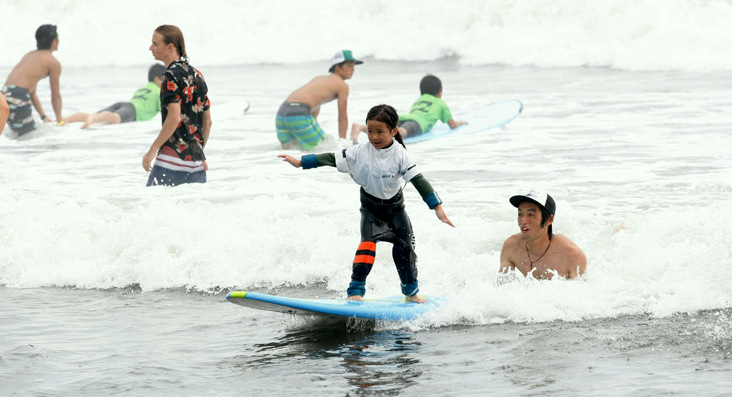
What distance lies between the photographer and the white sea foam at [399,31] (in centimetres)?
2048

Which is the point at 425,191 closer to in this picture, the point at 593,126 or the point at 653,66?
the point at 593,126

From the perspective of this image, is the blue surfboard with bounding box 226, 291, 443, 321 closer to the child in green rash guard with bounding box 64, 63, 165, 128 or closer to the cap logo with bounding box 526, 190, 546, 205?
the cap logo with bounding box 526, 190, 546, 205

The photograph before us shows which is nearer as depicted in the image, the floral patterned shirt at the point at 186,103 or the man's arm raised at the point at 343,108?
the floral patterned shirt at the point at 186,103

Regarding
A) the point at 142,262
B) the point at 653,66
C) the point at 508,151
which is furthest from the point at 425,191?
the point at 653,66

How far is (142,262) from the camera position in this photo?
6.73 m

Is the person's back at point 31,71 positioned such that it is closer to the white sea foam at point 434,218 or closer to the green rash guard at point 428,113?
the white sea foam at point 434,218

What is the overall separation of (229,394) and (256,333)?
3.32ft

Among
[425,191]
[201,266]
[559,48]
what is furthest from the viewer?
[559,48]

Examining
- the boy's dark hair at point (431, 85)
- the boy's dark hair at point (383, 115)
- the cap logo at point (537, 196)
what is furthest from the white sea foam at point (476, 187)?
the boy's dark hair at point (383, 115)

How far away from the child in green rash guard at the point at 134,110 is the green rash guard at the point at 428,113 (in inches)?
150

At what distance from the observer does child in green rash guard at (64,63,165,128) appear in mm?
14010

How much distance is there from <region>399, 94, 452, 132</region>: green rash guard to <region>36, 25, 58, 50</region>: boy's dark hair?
182 inches

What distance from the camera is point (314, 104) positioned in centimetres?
1155

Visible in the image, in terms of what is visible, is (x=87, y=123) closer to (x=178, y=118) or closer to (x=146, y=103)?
(x=146, y=103)
